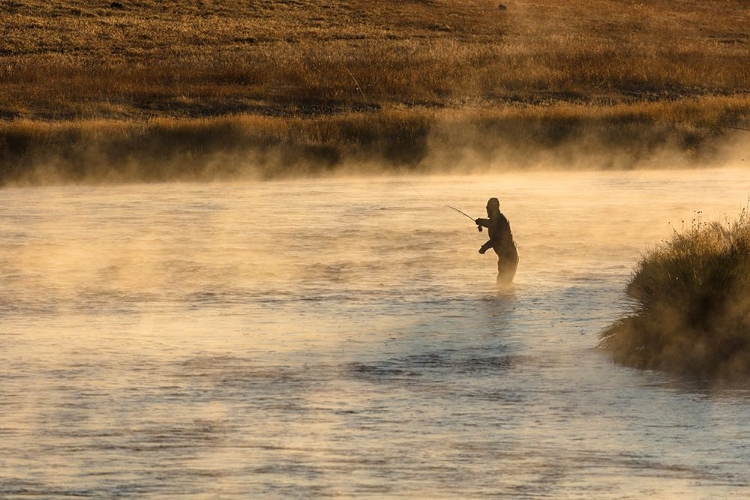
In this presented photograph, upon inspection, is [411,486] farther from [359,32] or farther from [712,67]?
[359,32]

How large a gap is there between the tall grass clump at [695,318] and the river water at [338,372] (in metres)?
0.28

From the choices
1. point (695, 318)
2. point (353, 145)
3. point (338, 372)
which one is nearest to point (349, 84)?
point (353, 145)

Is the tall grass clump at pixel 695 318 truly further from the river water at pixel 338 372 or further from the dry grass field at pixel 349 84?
the dry grass field at pixel 349 84

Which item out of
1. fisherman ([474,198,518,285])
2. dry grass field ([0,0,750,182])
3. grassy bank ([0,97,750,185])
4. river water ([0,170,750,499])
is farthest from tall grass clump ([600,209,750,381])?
dry grass field ([0,0,750,182])

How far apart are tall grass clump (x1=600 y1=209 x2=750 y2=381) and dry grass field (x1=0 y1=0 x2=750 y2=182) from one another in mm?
19227

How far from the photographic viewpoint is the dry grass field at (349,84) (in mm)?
32594

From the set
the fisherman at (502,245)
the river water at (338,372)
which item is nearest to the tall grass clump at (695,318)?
the river water at (338,372)

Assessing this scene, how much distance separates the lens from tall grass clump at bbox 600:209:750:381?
12219 millimetres

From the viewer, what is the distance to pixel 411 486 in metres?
8.94

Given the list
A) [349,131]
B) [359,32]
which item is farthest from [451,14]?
[349,131]

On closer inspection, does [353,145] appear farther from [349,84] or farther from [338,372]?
[338,372]

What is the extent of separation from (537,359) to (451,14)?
56.5 metres

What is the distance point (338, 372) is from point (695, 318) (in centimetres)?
261

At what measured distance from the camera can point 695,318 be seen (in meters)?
12.6
